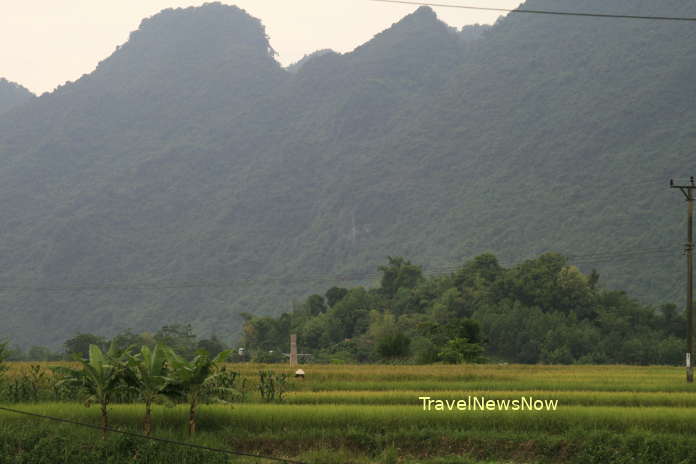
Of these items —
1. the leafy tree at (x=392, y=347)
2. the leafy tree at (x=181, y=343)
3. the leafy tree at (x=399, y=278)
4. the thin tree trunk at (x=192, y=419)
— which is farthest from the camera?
the leafy tree at (x=399, y=278)

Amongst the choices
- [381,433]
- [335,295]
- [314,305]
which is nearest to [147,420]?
[381,433]

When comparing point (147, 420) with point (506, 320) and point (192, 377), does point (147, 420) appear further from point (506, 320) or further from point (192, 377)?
point (506, 320)

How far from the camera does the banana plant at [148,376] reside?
64.6 ft

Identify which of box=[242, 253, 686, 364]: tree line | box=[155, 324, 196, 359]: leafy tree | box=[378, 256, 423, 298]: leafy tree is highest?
box=[378, 256, 423, 298]: leafy tree

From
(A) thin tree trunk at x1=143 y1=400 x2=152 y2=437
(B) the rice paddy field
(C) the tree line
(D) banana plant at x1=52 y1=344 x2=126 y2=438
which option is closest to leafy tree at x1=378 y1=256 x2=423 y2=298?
(C) the tree line

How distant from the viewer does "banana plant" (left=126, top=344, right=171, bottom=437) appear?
19.7 m

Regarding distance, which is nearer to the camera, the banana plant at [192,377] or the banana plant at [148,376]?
the banana plant at [192,377]

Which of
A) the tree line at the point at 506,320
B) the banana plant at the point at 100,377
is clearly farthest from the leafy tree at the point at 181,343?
the banana plant at the point at 100,377

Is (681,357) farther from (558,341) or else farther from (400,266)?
(400,266)

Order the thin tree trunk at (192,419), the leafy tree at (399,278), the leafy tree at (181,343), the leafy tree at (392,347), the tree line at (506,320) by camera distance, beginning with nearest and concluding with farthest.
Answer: the thin tree trunk at (192,419) → the leafy tree at (392,347) → the leafy tree at (181,343) → the tree line at (506,320) → the leafy tree at (399,278)

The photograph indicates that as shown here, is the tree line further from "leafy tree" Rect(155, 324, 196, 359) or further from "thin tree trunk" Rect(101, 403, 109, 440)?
"thin tree trunk" Rect(101, 403, 109, 440)

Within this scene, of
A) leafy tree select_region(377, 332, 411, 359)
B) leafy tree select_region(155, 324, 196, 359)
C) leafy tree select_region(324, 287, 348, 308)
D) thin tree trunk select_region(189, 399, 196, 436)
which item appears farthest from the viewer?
leafy tree select_region(324, 287, 348, 308)

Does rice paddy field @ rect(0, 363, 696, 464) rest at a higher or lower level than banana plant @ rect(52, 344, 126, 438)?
lower

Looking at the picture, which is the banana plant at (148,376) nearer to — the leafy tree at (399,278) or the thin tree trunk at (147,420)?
the thin tree trunk at (147,420)
